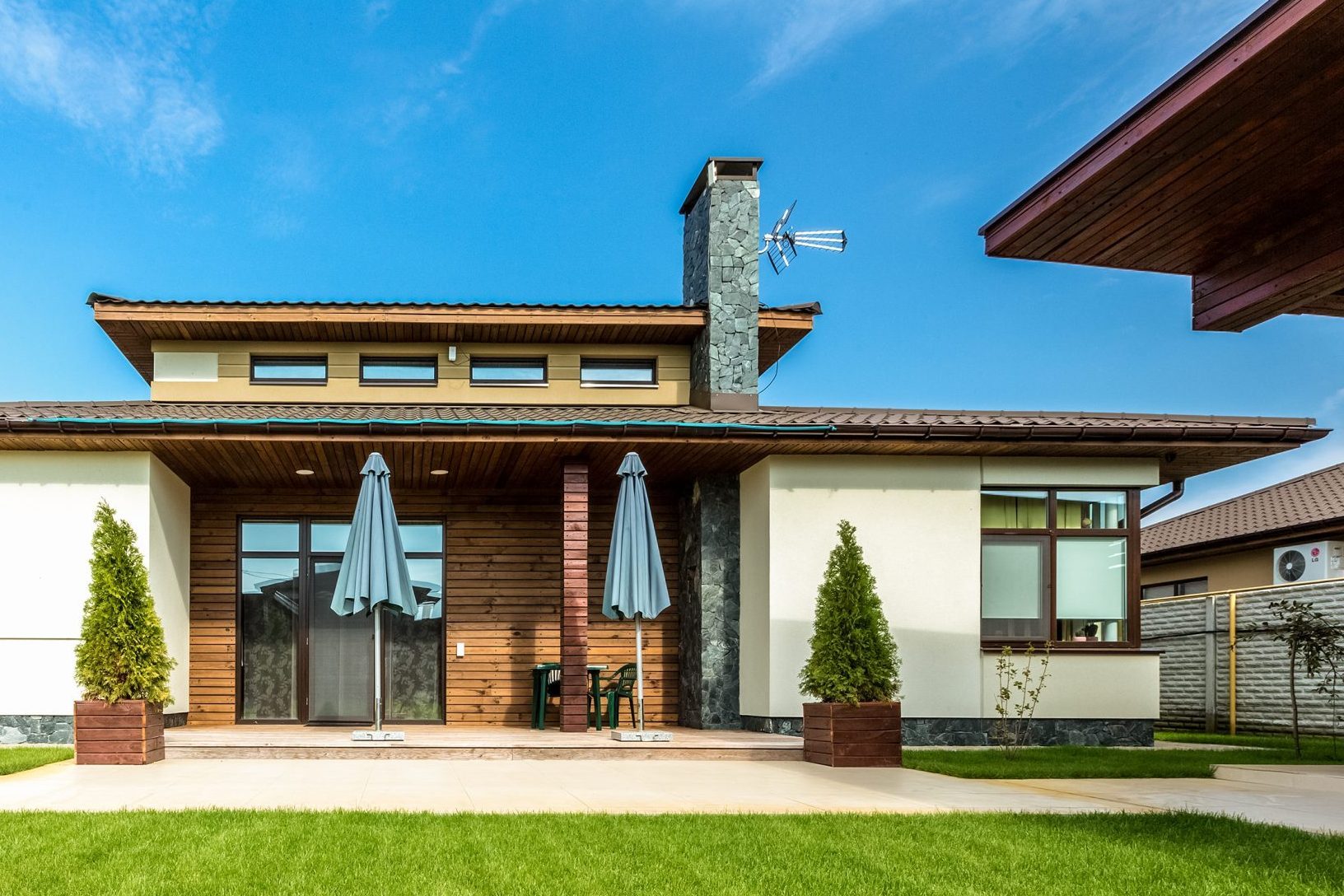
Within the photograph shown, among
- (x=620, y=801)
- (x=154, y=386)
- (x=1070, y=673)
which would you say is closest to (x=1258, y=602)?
(x=1070, y=673)

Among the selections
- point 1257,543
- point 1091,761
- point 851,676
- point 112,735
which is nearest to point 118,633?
point 112,735

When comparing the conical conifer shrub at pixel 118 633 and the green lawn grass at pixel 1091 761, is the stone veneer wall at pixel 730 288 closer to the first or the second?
the green lawn grass at pixel 1091 761

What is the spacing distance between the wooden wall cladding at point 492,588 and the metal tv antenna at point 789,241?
152 inches

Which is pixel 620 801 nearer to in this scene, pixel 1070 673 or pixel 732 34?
pixel 1070 673

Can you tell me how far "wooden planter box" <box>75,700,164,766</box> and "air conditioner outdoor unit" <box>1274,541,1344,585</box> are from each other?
13815 mm

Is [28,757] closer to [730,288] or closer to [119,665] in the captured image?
[119,665]

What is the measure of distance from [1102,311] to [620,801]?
15745mm

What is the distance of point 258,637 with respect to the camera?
48.0 feet

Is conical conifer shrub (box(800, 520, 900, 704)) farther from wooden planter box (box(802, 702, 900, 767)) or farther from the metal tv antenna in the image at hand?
the metal tv antenna

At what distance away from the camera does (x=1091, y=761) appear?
10.9m

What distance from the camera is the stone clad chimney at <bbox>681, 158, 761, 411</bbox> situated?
49.2 ft

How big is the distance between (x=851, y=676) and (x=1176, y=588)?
1222cm

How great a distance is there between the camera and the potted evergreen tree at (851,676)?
10625 mm

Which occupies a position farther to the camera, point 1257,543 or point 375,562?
point 1257,543
